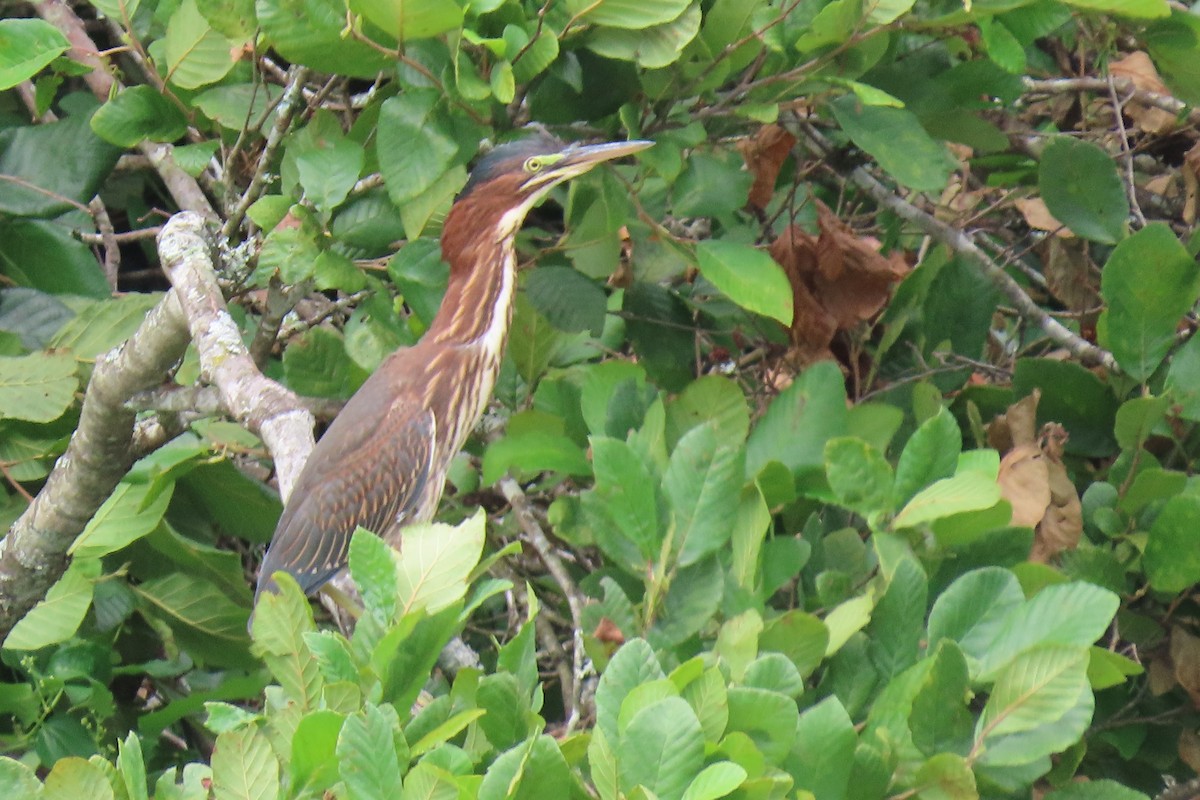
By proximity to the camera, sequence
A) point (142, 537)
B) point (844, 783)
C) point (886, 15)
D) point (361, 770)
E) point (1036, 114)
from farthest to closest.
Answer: point (1036, 114) → point (142, 537) → point (886, 15) → point (844, 783) → point (361, 770)

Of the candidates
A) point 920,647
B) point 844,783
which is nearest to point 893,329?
point 920,647

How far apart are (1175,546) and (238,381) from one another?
133cm

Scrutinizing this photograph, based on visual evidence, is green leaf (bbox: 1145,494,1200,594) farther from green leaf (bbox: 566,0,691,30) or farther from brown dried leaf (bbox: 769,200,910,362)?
green leaf (bbox: 566,0,691,30)

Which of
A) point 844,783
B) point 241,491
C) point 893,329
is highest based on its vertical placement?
point 844,783

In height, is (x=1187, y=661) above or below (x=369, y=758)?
below

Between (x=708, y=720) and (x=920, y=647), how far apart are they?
1.24 feet

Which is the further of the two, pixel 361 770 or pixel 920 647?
pixel 920 647

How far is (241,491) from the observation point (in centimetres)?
255

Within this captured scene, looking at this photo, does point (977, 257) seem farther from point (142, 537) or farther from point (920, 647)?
point (142, 537)

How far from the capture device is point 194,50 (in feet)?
7.34

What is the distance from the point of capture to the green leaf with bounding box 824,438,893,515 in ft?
5.11

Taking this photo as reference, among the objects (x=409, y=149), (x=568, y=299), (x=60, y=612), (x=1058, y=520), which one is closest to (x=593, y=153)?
(x=568, y=299)

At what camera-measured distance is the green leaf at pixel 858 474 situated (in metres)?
1.56

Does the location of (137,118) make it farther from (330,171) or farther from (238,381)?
(238,381)
